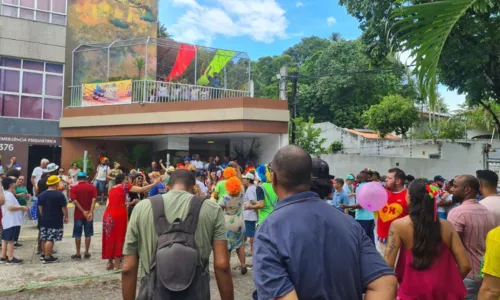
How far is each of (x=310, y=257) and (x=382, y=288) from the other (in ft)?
1.20

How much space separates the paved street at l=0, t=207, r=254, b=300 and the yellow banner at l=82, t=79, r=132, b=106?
10.1 meters

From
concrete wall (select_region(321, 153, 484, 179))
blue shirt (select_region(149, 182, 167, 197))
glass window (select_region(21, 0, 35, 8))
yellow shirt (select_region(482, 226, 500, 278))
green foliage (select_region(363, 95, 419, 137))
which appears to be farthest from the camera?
green foliage (select_region(363, 95, 419, 137))

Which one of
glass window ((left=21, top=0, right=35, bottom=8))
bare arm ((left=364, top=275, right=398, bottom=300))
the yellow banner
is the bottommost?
bare arm ((left=364, top=275, right=398, bottom=300))

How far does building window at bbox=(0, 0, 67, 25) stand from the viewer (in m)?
17.8

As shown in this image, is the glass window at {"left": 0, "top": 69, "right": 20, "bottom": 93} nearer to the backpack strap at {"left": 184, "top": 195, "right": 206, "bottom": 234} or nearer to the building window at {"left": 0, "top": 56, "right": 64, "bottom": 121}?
the building window at {"left": 0, "top": 56, "right": 64, "bottom": 121}

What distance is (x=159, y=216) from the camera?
289cm

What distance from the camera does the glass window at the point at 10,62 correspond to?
1734cm

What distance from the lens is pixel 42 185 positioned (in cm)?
888

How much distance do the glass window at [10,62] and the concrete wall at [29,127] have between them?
2366 mm

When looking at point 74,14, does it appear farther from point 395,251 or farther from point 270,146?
point 395,251

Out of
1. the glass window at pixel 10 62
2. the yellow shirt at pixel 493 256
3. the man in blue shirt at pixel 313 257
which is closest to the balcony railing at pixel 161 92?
the glass window at pixel 10 62

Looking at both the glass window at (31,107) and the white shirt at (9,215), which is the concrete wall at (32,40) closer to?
the glass window at (31,107)

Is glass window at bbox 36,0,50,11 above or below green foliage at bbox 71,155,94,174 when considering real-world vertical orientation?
above

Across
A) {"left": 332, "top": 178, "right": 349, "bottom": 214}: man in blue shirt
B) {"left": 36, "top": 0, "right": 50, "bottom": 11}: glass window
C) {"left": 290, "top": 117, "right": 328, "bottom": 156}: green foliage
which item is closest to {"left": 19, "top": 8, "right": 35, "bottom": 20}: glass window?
{"left": 36, "top": 0, "right": 50, "bottom": 11}: glass window
